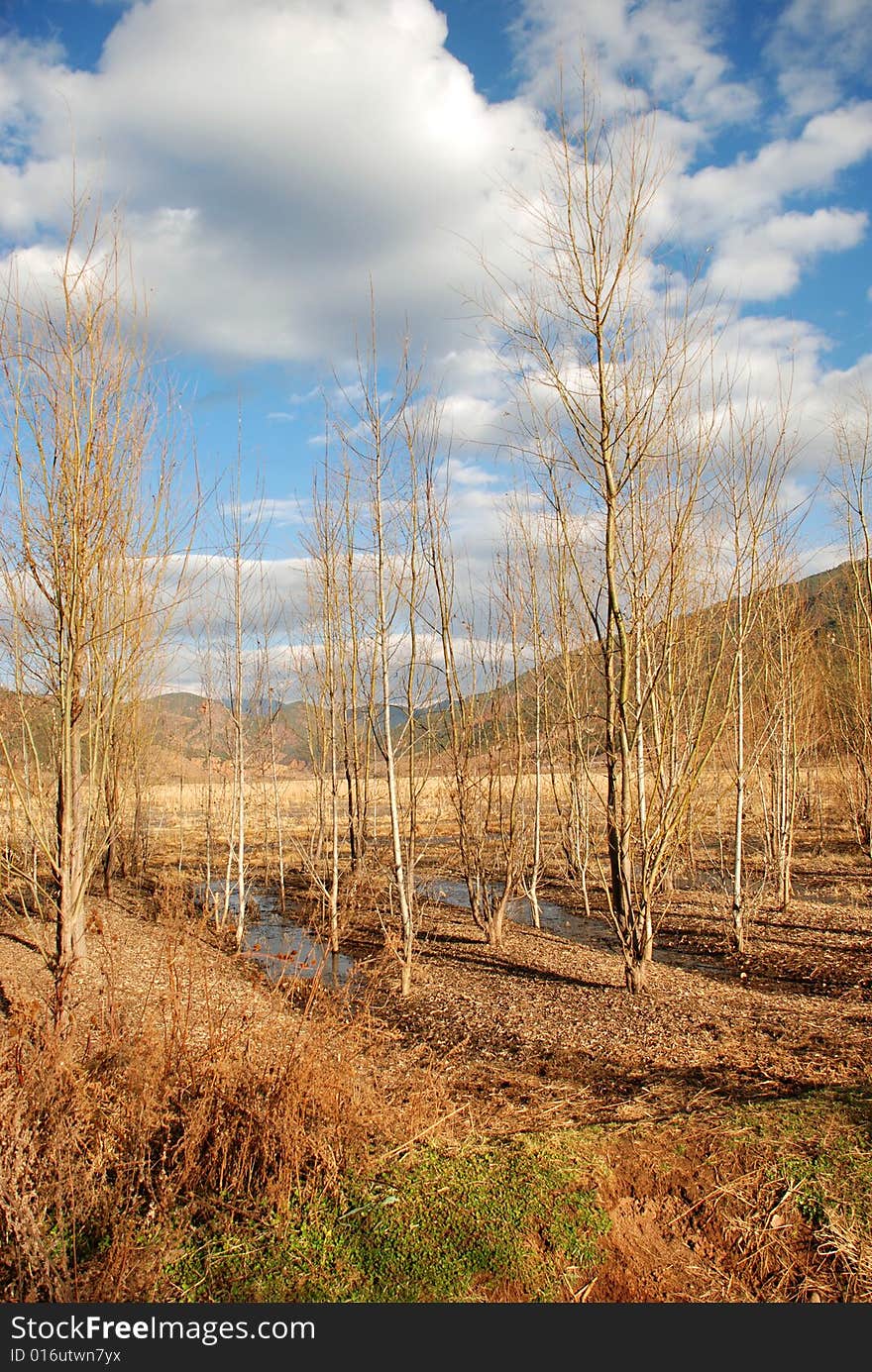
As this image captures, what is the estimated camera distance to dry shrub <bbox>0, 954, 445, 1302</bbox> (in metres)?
3.01

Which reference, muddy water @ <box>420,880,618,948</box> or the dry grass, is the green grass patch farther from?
muddy water @ <box>420,880,618,948</box>

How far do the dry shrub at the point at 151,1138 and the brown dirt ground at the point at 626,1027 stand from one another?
21cm

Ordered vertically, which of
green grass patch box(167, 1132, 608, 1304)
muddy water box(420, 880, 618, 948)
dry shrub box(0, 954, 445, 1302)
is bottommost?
muddy water box(420, 880, 618, 948)

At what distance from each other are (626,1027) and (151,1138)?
14.1 feet

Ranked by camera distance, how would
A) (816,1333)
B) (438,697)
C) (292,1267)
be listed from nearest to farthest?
(816,1333) < (292,1267) < (438,697)

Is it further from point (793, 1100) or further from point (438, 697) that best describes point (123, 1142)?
point (438, 697)

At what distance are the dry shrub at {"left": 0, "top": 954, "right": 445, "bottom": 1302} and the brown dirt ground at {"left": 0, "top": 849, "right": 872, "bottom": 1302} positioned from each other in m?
0.21

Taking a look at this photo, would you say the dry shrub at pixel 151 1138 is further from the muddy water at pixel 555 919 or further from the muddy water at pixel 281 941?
the muddy water at pixel 555 919

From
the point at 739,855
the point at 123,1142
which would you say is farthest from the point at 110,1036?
the point at 739,855

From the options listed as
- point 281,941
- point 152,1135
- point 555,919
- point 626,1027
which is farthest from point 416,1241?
point 555,919

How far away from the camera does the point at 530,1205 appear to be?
3383mm

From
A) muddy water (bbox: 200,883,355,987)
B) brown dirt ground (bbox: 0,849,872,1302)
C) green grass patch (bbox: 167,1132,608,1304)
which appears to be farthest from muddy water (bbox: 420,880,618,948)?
green grass patch (bbox: 167,1132,608,1304)

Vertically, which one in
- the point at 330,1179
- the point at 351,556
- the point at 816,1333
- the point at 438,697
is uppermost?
the point at 351,556

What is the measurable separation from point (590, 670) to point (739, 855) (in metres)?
3.23
